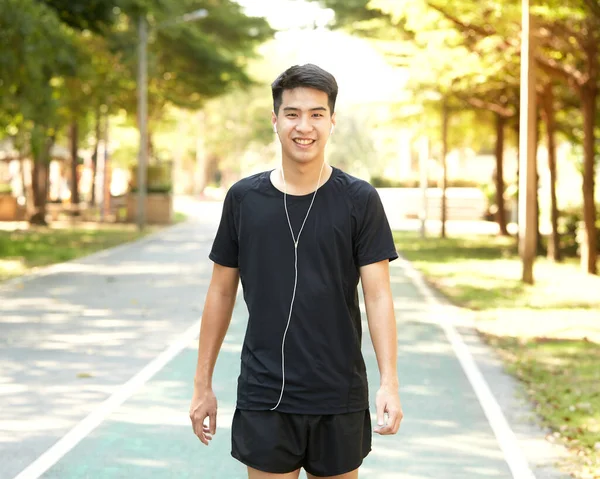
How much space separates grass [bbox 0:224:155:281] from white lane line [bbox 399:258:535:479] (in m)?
9.11

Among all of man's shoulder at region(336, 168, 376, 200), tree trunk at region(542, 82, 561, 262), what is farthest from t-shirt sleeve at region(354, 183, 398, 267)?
tree trunk at region(542, 82, 561, 262)

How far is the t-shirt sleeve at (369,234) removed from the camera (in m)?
3.89

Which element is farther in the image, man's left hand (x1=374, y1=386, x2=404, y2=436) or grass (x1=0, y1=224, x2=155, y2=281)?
grass (x1=0, y1=224, x2=155, y2=281)

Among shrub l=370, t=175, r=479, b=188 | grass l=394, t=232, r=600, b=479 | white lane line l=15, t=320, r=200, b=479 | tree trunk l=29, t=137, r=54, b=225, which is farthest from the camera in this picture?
shrub l=370, t=175, r=479, b=188

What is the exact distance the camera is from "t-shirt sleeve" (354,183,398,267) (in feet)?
12.8

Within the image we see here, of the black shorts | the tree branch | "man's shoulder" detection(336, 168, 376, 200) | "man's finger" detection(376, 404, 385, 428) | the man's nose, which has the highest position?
the tree branch

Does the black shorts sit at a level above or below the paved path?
above

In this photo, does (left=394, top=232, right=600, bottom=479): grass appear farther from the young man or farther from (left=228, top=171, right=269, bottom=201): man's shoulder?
(left=228, top=171, right=269, bottom=201): man's shoulder

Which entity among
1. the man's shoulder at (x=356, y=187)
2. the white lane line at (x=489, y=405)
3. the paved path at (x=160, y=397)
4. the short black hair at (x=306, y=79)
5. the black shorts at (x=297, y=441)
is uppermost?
the short black hair at (x=306, y=79)

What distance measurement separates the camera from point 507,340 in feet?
43.5

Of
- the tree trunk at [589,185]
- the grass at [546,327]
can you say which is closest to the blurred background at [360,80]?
the tree trunk at [589,185]

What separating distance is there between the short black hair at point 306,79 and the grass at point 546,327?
403cm

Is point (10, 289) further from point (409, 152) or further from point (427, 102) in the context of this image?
point (409, 152)

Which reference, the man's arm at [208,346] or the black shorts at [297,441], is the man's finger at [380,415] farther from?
the man's arm at [208,346]
